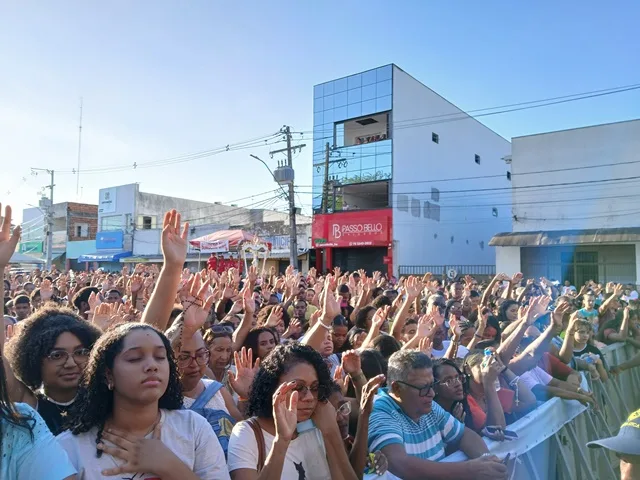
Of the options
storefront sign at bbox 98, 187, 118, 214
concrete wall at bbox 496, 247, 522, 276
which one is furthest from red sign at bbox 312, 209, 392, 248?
storefront sign at bbox 98, 187, 118, 214

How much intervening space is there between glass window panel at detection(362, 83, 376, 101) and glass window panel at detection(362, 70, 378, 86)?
236 millimetres

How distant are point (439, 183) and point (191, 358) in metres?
Result: 30.1

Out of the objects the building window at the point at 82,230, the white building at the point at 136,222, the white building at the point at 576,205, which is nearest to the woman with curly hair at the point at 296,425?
the white building at the point at 576,205

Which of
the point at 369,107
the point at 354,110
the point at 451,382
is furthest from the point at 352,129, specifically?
the point at 451,382

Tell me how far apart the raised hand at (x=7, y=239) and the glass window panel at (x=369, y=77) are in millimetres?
27008

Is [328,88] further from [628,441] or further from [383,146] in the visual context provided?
[628,441]

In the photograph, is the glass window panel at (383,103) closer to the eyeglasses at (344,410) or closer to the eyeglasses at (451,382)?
the eyeglasses at (451,382)

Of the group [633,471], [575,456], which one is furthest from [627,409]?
[633,471]

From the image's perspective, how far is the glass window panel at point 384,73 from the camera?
2694 centimetres

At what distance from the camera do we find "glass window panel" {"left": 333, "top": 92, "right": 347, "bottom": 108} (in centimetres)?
2842

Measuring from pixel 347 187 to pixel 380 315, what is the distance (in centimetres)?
2481

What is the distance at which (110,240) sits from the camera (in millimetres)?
36188

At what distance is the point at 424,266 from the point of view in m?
26.7

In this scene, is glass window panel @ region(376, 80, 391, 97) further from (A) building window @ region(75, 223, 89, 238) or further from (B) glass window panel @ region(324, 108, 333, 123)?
(A) building window @ region(75, 223, 89, 238)
